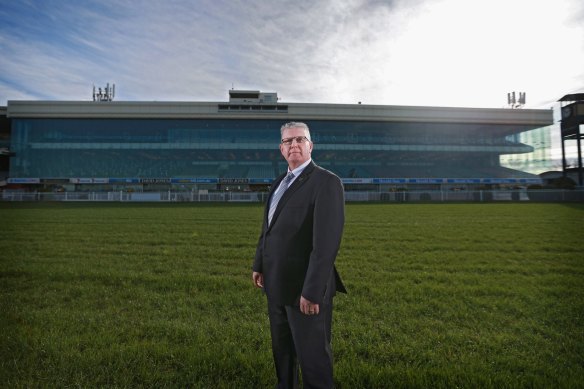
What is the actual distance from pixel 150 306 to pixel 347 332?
2.33 meters

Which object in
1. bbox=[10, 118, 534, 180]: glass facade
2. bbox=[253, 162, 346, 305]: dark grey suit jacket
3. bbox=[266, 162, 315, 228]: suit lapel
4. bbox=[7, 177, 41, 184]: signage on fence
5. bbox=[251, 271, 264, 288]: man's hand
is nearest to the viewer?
bbox=[253, 162, 346, 305]: dark grey suit jacket

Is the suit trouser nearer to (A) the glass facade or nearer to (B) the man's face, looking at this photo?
(B) the man's face

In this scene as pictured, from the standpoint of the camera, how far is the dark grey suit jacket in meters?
1.65

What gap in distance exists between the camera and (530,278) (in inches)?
190

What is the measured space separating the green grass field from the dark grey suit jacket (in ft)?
3.29

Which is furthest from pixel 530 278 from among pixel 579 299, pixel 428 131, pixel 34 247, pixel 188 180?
pixel 428 131

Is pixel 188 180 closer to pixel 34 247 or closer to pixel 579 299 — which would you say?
pixel 34 247

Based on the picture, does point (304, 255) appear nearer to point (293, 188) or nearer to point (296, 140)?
point (293, 188)

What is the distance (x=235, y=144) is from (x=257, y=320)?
50921mm

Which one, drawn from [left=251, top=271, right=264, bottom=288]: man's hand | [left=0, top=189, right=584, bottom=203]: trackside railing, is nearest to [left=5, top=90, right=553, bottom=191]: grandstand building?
[left=0, top=189, right=584, bottom=203]: trackside railing

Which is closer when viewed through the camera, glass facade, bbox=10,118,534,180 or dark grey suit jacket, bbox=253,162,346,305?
dark grey suit jacket, bbox=253,162,346,305

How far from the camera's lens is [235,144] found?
52531 millimetres

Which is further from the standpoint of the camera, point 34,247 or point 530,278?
point 34,247

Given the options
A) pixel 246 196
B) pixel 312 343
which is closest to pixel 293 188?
pixel 312 343
